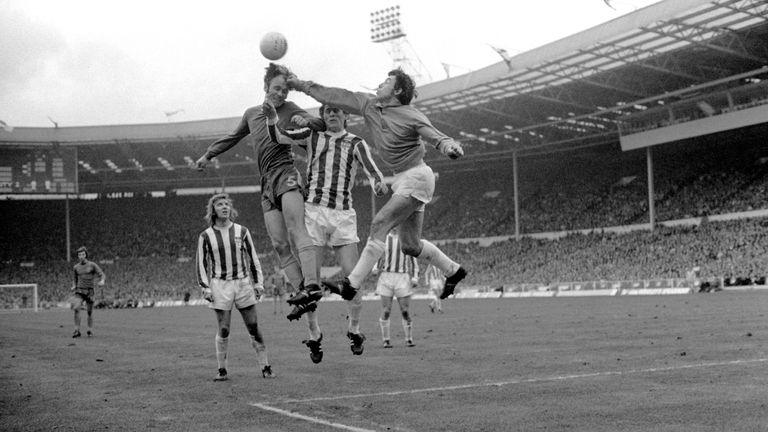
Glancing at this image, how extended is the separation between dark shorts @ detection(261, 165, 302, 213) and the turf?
82.7 inches

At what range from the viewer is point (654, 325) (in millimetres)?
18516

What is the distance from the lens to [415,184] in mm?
8992

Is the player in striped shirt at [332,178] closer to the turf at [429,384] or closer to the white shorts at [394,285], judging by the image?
the turf at [429,384]

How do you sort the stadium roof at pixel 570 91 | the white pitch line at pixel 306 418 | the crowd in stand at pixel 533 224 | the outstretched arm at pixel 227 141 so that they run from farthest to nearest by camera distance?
the crowd in stand at pixel 533 224 < the stadium roof at pixel 570 91 < the outstretched arm at pixel 227 141 < the white pitch line at pixel 306 418

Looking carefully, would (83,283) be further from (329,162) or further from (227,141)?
(329,162)

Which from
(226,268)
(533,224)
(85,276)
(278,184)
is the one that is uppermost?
(533,224)

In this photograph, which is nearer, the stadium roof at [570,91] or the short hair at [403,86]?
the short hair at [403,86]

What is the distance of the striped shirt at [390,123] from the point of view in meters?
8.94

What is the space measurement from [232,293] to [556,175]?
55.8 metres

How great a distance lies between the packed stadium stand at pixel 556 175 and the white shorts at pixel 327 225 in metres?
32.8

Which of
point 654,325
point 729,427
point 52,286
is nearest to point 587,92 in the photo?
point 654,325

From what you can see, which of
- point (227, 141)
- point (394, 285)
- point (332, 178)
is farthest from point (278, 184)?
point (394, 285)

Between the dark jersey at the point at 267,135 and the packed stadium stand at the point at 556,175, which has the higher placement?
the packed stadium stand at the point at 556,175

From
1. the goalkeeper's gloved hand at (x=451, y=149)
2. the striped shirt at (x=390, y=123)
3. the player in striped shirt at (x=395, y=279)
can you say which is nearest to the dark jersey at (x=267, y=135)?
the striped shirt at (x=390, y=123)
